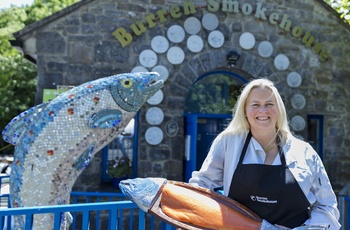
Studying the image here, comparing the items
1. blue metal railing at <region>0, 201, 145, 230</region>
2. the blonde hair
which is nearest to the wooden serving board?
the blonde hair

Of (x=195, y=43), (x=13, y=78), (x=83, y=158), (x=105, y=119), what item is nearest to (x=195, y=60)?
(x=195, y=43)

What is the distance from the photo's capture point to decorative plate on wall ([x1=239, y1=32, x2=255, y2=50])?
7.04 metres

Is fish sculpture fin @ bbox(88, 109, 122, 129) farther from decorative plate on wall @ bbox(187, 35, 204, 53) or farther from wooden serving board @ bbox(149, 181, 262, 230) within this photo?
decorative plate on wall @ bbox(187, 35, 204, 53)

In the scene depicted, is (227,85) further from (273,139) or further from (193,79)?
(273,139)

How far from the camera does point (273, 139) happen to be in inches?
80.0

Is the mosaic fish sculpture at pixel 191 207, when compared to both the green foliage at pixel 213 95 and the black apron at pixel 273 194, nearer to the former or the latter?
the black apron at pixel 273 194

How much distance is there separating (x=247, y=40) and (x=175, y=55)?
58.1 inches

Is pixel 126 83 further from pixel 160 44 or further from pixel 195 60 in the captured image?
pixel 195 60

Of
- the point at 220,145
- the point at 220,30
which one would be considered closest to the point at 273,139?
the point at 220,145

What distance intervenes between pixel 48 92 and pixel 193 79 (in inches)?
100

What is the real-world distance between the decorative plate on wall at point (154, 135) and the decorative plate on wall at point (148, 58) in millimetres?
1133

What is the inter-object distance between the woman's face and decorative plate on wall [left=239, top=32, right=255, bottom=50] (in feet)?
17.1

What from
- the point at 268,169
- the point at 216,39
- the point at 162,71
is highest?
the point at 216,39

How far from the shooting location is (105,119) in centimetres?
372
